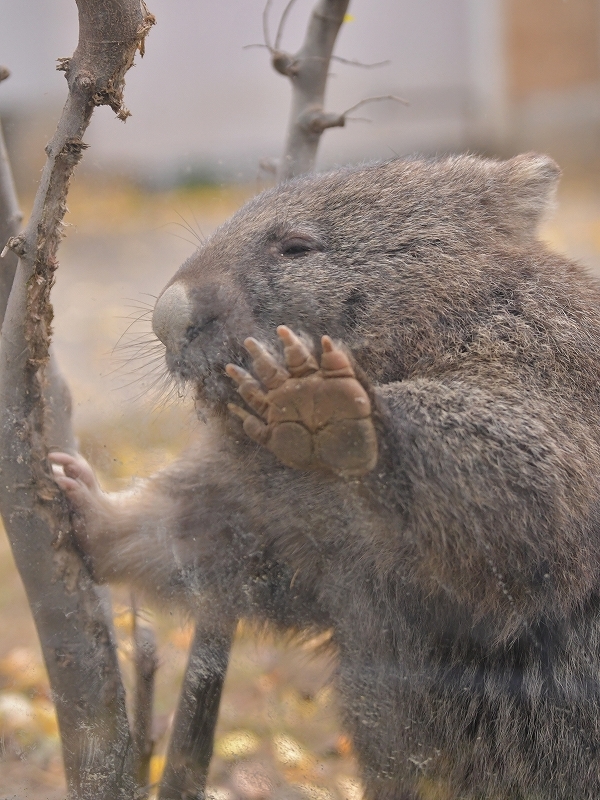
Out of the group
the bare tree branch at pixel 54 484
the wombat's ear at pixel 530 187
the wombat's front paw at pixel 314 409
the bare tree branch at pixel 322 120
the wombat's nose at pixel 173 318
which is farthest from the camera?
the bare tree branch at pixel 322 120

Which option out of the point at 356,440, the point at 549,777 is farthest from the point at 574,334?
the point at 549,777

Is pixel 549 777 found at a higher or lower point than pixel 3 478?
lower

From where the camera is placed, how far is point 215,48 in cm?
325

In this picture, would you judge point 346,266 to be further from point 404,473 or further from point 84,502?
point 84,502

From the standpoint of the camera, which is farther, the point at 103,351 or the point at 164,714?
the point at 103,351

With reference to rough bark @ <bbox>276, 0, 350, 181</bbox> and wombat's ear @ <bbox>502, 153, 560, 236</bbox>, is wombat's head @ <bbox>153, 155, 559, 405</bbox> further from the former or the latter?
rough bark @ <bbox>276, 0, 350, 181</bbox>

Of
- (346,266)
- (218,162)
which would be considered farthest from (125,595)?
(218,162)

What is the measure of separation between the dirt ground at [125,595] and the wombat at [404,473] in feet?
0.53

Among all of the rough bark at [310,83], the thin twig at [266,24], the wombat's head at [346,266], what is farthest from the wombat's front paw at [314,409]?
the thin twig at [266,24]

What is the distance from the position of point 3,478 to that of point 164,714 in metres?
0.99

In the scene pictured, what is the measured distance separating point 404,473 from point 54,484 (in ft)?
3.75

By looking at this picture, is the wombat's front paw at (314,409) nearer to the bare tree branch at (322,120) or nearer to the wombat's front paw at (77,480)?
the wombat's front paw at (77,480)

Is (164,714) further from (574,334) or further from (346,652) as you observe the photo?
(574,334)

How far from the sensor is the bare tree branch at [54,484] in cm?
200
